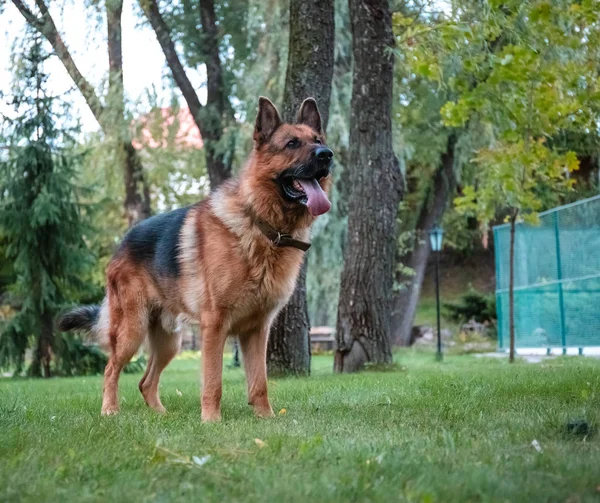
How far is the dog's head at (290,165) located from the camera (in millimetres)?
5887

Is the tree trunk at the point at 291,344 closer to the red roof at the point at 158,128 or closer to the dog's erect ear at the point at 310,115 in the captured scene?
the dog's erect ear at the point at 310,115

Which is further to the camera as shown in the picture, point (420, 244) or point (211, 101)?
point (420, 244)

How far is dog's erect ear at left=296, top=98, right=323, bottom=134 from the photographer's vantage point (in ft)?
21.2

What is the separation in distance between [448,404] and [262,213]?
1.99 meters

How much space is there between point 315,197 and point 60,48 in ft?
44.9

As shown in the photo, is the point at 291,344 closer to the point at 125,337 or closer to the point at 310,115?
the point at 125,337

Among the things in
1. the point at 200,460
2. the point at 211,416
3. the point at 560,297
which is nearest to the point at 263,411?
the point at 211,416

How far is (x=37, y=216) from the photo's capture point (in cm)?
1691

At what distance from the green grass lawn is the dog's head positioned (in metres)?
1.60

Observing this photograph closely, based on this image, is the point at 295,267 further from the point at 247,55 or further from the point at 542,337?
the point at 247,55

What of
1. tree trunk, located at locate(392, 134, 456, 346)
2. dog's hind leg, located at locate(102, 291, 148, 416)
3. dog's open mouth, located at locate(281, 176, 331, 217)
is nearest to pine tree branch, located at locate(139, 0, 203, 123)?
tree trunk, located at locate(392, 134, 456, 346)

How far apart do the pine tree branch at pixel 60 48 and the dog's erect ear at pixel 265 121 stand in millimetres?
10381

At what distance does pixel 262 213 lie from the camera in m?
6.08

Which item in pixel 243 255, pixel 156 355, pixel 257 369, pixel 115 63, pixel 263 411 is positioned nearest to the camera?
pixel 243 255
